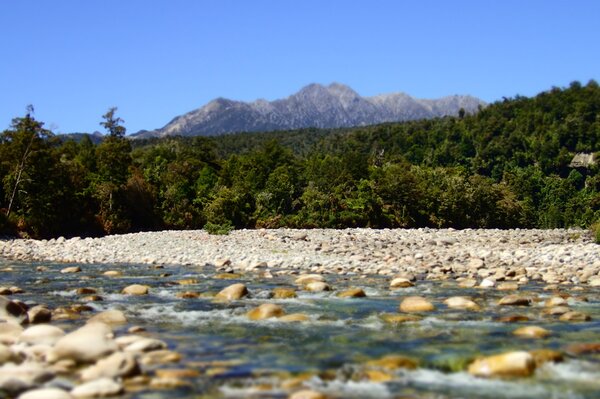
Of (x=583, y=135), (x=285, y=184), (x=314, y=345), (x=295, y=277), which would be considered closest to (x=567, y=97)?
(x=583, y=135)

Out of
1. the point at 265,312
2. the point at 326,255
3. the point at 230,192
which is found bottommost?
the point at 326,255

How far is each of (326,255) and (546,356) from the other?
14.4m

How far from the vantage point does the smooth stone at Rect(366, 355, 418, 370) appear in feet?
21.6

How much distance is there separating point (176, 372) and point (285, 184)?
129 feet

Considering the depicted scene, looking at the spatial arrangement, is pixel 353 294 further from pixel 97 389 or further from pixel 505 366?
pixel 97 389

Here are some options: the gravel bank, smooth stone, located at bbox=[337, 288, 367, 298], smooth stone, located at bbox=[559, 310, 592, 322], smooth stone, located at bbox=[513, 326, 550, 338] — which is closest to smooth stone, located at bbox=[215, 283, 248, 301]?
smooth stone, located at bbox=[337, 288, 367, 298]

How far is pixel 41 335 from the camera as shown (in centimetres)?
771

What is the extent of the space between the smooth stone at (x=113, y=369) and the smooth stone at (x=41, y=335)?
5.22 ft

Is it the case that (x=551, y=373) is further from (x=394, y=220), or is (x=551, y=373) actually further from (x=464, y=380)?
(x=394, y=220)

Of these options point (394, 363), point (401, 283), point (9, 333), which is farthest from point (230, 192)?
point (394, 363)

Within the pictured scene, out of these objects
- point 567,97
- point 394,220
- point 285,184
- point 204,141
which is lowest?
point 394,220

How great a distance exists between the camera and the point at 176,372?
628cm

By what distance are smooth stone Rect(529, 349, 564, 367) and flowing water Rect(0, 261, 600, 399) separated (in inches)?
3.1

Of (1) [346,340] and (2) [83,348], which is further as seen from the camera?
(1) [346,340]
